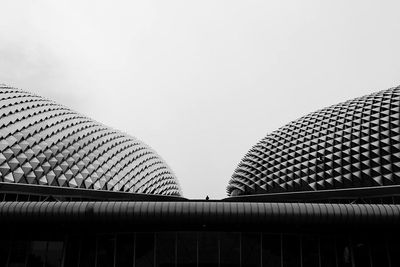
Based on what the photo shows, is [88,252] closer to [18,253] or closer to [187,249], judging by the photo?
[18,253]

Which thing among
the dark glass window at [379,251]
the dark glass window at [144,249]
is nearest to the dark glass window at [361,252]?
the dark glass window at [379,251]

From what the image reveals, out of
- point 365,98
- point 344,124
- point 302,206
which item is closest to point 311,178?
point 344,124

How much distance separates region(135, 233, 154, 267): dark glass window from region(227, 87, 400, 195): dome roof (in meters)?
26.4

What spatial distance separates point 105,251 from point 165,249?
2815 millimetres

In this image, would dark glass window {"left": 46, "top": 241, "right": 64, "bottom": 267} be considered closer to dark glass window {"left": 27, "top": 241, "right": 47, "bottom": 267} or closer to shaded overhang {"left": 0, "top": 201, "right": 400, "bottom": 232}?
dark glass window {"left": 27, "top": 241, "right": 47, "bottom": 267}

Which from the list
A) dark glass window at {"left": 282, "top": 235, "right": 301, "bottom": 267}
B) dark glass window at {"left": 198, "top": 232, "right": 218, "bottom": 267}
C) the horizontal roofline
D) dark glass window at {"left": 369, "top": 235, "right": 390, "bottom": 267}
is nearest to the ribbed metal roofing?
dark glass window at {"left": 198, "top": 232, "right": 218, "bottom": 267}

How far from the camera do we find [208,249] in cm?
1738

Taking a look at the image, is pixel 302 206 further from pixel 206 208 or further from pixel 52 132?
pixel 52 132

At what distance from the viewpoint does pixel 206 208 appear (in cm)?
1543

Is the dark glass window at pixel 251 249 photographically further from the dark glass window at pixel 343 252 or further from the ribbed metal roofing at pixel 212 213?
the dark glass window at pixel 343 252

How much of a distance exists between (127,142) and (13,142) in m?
26.2

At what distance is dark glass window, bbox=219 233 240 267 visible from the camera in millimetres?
17250

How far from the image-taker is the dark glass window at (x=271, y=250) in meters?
17.4

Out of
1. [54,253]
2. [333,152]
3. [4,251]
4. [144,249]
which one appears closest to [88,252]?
[54,253]
